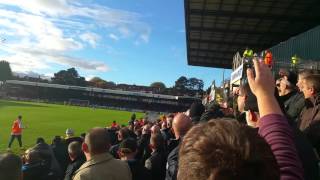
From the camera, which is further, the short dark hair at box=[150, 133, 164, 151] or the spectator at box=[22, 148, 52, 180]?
the short dark hair at box=[150, 133, 164, 151]

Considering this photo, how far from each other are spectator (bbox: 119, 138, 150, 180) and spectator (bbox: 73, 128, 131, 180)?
671 mm

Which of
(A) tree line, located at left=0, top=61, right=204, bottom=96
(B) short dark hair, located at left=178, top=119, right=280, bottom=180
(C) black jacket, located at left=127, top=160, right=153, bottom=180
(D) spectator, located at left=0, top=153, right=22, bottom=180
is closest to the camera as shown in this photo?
(B) short dark hair, located at left=178, top=119, right=280, bottom=180

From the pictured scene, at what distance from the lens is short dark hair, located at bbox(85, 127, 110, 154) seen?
4402 mm

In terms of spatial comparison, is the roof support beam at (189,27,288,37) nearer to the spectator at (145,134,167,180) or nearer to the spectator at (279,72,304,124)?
the spectator at (145,134,167,180)

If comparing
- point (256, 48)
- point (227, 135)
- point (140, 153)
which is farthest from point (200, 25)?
point (227, 135)

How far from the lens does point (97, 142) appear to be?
173 inches

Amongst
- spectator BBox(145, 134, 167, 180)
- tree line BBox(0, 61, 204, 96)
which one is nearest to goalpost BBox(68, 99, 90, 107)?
tree line BBox(0, 61, 204, 96)

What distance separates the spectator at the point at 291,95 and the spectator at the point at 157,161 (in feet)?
5.84

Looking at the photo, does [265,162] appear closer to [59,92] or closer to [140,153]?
[140,153]

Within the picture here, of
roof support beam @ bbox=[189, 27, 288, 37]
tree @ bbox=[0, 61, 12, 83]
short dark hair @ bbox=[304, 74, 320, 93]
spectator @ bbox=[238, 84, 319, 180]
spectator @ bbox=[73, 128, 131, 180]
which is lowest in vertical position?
spectator @ bbox=[73, 128, 131, 180]

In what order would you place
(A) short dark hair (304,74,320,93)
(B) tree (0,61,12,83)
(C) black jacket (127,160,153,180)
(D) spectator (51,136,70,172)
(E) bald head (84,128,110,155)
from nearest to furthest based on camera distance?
1. (E) bald head (84,128,110,155)
2. (A) short dark hair (304,74,320,93)
3. (C) black jacket (127,160,153,180)
4. (D) spectator (51,136,70,172)
5. (B) tree (0,61,12,83)

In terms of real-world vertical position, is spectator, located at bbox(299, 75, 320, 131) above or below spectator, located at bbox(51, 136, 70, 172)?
above

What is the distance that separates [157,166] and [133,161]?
2.74 feet

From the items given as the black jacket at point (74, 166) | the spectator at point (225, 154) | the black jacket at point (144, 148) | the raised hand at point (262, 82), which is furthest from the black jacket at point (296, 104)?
the spectator at point (225, 154)
